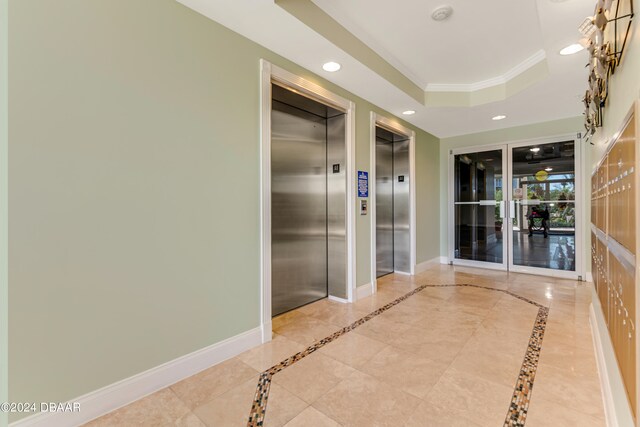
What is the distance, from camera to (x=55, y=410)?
163cm

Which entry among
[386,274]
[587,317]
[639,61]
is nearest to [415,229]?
[386,274]

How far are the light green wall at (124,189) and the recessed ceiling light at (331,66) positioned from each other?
0.80m

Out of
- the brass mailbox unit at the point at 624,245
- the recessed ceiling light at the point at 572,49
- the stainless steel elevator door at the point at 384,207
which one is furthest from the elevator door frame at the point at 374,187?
the brass mailbox unit at the point at 624,245

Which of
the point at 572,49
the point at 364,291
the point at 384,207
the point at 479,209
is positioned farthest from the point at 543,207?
the point at 364,291

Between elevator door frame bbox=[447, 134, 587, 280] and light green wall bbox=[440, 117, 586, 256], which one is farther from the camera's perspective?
light green wall bbox=[440, 117, 586, 256]

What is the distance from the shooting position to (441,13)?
8.94 ft

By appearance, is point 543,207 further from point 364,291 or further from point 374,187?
point 364,291

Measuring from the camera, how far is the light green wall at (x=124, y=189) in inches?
62.0

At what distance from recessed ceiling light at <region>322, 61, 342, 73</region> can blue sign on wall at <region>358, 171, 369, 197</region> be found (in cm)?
131

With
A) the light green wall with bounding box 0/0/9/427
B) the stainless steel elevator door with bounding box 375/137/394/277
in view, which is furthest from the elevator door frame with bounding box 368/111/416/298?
the light green wall with bounding box 0/0/9/427

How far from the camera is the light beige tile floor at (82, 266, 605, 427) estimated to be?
1.76 m

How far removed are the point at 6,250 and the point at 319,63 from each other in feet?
9.33

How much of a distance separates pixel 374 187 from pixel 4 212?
3.61 metres

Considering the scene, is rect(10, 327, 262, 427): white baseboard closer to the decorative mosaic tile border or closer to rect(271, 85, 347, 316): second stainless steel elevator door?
the decorative mosaic tile border
